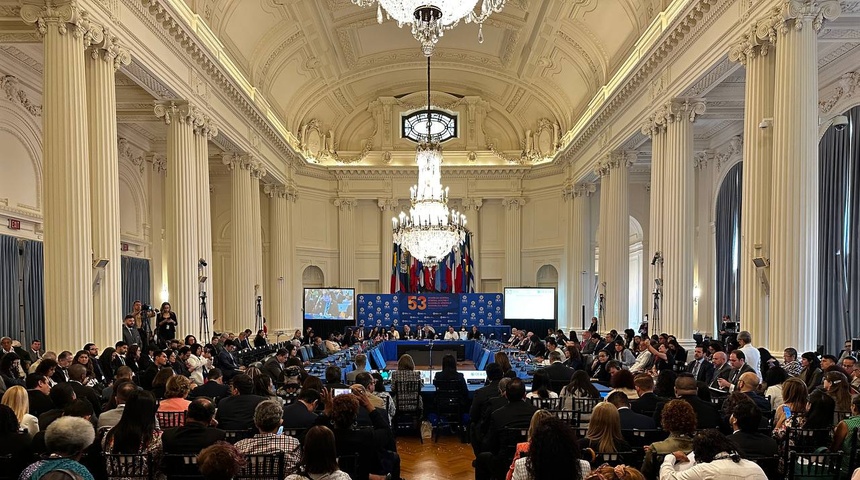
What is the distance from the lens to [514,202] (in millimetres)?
26156

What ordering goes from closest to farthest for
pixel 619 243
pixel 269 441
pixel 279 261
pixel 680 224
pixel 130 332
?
1. pixel 269 441
2. pixel 130 332
3. pixel 680 224
4. pixel 619 243
5. pixel 279 261

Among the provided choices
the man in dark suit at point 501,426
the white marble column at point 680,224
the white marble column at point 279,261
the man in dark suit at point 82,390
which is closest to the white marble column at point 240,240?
the white marble column at point 279,261

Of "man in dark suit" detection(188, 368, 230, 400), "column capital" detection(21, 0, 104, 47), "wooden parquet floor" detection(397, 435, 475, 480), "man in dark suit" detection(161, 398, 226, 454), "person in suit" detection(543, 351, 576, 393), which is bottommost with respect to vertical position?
"wooden parquet floor" detection(397, 435, 475, 480)

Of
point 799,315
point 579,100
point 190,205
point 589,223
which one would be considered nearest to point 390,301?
point 589,223

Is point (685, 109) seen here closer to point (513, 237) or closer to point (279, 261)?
point (513, 237)

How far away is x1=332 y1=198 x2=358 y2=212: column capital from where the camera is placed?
26.3 m

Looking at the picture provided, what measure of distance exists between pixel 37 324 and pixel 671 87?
13.9 m

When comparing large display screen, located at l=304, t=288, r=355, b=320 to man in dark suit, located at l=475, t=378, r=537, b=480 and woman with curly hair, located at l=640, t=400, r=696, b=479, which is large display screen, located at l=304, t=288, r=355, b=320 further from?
woman with curly hair, located at l=640, t=400, r=696, b=479

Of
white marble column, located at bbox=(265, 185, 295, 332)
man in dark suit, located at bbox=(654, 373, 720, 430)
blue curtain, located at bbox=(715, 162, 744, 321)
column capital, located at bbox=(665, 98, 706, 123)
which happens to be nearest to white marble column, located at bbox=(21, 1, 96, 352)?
man in dark suit, located at bbox=(654, 373, 720, 430)

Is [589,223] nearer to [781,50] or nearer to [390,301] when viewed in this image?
[390,301]

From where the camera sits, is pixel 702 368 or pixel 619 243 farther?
pixel 619 243

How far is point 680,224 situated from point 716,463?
10.8m

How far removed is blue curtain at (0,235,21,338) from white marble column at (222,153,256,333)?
626cm

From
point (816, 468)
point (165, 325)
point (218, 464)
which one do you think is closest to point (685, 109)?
point (816, 468)
